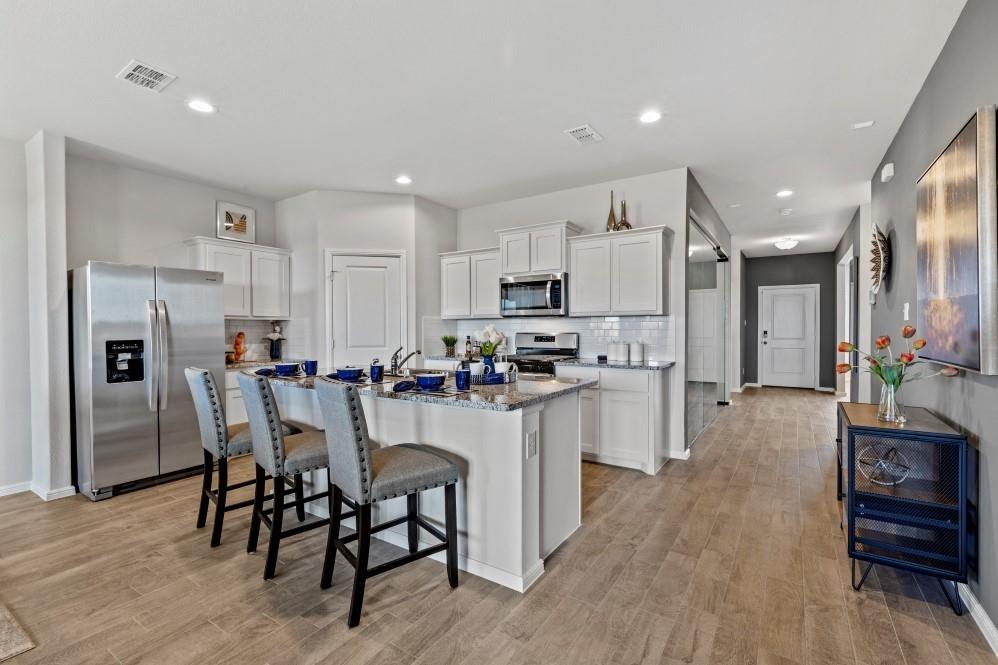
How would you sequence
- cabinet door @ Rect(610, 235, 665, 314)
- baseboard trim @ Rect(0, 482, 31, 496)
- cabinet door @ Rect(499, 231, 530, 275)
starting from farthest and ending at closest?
cabinet door @ Rect(499, 231, 530, 275)
cabinet door @ Rect(610, 235, 665, 314)
baseboard trim @ Rect(0, 482, 31, 496)

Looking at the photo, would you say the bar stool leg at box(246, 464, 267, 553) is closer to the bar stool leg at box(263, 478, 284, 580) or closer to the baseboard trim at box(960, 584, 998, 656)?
the bar stool leg at box(263, 478, 284, 580)

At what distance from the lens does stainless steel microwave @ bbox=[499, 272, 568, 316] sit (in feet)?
15.9

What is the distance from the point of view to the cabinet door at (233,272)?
474cm

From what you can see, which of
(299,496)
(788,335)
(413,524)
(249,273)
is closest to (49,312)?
(249,273)

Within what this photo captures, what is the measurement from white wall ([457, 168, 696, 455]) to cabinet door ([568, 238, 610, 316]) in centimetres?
41

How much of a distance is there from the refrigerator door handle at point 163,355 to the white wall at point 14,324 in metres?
1.02

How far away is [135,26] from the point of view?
91.7 inches

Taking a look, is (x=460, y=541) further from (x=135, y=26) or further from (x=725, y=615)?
(x=135, y=26)

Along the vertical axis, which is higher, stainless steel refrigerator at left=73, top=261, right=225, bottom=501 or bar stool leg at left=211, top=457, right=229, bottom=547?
stainless steel refrigerator at left=73, top=261, right=225, bottom=501

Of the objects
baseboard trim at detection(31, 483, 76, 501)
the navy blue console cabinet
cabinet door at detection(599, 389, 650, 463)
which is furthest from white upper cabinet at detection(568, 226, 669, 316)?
baseboard trim at detection(31, 483, 76, 501)

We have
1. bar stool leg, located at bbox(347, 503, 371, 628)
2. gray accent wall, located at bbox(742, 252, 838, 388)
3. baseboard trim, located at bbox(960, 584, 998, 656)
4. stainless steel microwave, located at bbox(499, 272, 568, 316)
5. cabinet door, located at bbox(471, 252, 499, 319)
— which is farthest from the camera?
gray accent wall, located at bbox(742, 252, 838, 388)

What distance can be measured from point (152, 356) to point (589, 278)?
3827mm

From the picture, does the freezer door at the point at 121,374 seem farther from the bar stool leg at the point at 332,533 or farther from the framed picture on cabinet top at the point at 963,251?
the framed picture on cabinet top at the point at 963,251

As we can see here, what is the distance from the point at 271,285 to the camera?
5.20 m
